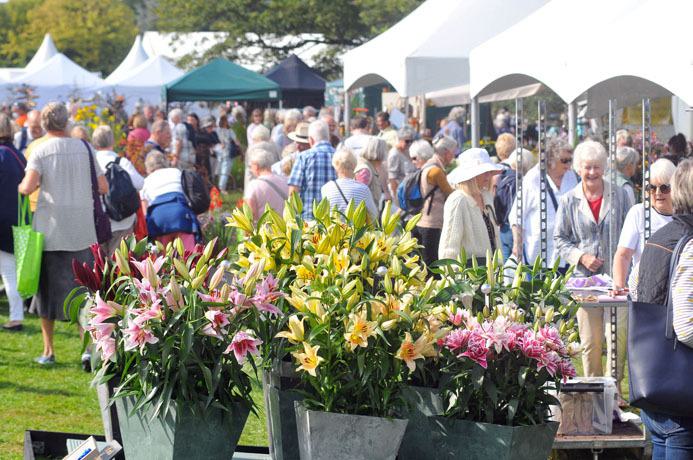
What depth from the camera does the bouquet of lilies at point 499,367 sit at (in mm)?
3051

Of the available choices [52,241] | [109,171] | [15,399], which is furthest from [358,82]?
[15,399]

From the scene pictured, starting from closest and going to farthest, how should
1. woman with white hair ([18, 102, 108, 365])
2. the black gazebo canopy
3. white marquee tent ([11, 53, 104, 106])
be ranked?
1. woman with white hair ([18, 102, 108, 365])
2. the black gazebo canopy
3. white marquee tent ([11, 53, 104, 106])

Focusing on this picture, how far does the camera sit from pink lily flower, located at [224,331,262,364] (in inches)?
119

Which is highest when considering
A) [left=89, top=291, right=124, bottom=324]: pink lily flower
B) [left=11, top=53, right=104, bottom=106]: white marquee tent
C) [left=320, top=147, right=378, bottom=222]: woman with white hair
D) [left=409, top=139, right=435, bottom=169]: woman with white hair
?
[left=11, top=53, right=104, bottom=106]: white marquee tent

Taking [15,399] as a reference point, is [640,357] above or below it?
above

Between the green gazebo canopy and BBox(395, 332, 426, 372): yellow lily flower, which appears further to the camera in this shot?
the green gazebo canopy

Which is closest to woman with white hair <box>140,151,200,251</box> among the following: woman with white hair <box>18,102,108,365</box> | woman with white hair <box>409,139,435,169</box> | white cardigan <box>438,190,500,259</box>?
woman with white hair <box>18,102,108,365</box>

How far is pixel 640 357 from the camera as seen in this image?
3.57 metres

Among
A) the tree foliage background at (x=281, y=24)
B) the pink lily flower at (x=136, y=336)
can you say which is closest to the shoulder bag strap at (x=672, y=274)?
the pink lily flower at (x=136, y=336)

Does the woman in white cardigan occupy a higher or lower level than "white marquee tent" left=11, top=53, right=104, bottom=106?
lower

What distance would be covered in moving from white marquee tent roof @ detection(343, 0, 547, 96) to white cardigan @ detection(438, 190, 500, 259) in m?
3.05

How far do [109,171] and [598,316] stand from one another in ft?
12.5

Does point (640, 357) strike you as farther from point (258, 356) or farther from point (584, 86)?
point (584, 86)

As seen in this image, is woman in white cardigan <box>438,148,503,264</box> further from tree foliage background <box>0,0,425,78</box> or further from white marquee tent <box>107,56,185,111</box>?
tree foliage background <box>0,0,425,78</box>
